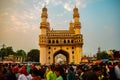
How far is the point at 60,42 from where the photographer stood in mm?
86250

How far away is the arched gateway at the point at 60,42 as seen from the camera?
8256 cm

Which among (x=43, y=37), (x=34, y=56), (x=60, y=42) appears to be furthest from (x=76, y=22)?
(x=34, y=56)

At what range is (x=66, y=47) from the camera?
85625 mm

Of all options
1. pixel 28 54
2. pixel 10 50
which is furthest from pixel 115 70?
pixel 28 54

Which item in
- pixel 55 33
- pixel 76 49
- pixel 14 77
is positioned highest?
pixel 55 33

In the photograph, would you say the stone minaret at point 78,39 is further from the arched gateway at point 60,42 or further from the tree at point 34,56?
the tree at point 34,56

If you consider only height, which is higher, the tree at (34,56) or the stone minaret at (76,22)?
the stone minaret at (76,22)

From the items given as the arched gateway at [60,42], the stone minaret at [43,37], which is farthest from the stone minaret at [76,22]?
the stone minaret at [43,37]

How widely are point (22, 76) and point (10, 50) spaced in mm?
98354

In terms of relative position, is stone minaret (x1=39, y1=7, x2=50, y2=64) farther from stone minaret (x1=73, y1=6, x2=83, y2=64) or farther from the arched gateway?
stone minaret (x1=73, y1=6, x2=83, y2=64)

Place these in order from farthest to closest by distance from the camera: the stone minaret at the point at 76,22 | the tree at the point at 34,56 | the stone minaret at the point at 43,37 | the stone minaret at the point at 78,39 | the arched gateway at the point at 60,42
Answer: the tree at the point at 34,56 < the stone minaret at the point at 76,22 < the arched gateway at the point at 60,42 < the stone minaret at the point at 78,39 < the stone minaret at the point at 43,37

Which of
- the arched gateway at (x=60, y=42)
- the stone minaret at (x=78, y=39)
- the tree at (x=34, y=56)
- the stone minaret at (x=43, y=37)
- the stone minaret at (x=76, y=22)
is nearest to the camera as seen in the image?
the stone minaret at (x=43, y=37)

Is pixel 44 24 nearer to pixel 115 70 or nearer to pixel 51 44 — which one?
pixel 51 44

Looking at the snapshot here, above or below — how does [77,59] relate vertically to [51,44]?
below
